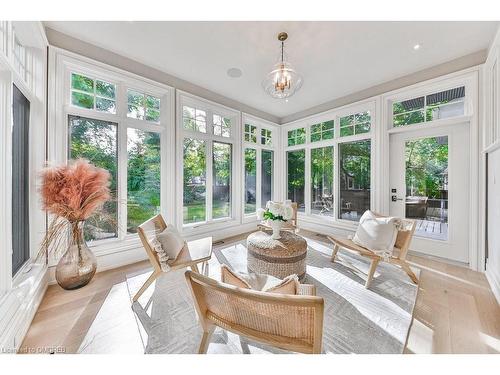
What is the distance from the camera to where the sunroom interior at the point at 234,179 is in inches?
60.8

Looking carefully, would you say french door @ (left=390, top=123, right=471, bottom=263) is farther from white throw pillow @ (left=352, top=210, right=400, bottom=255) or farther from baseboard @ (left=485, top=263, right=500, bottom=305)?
white throw pillow @ (left=352, top=210, right=400, bottom=255)

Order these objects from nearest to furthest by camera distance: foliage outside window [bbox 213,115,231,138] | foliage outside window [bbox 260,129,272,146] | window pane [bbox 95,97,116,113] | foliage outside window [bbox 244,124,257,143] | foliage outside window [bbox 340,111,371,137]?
window pane [bbox 95,97,116,113] < foliage outside window [bbox 340,111,371,137] < foliage outside window [bbox 213,115,231,138] < foliage outside window [bbox 244,124,257,143] < foliage outside window [bbox 260,129,272,146]

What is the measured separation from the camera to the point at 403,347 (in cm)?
144

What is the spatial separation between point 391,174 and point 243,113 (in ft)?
10.1

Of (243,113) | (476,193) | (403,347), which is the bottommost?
(403,347)

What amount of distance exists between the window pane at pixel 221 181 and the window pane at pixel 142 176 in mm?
1122

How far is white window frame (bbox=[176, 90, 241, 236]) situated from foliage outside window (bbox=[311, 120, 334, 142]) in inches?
68.7

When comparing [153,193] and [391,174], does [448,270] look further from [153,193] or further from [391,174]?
[153,193]

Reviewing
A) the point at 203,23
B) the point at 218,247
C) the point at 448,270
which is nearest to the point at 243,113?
the point at 203,23

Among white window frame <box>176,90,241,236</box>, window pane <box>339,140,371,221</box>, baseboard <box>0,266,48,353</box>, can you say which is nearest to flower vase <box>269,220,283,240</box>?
white window frame <box>176,90,241,236</box>

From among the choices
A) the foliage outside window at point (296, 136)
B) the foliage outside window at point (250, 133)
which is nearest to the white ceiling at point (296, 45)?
the foliage outside window at point (250, 133)

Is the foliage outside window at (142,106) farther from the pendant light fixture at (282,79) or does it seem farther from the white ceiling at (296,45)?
the pendant light fixture at (282,79)

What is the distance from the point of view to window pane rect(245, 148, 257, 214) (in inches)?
184

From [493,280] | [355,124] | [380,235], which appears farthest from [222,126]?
[493,280]
